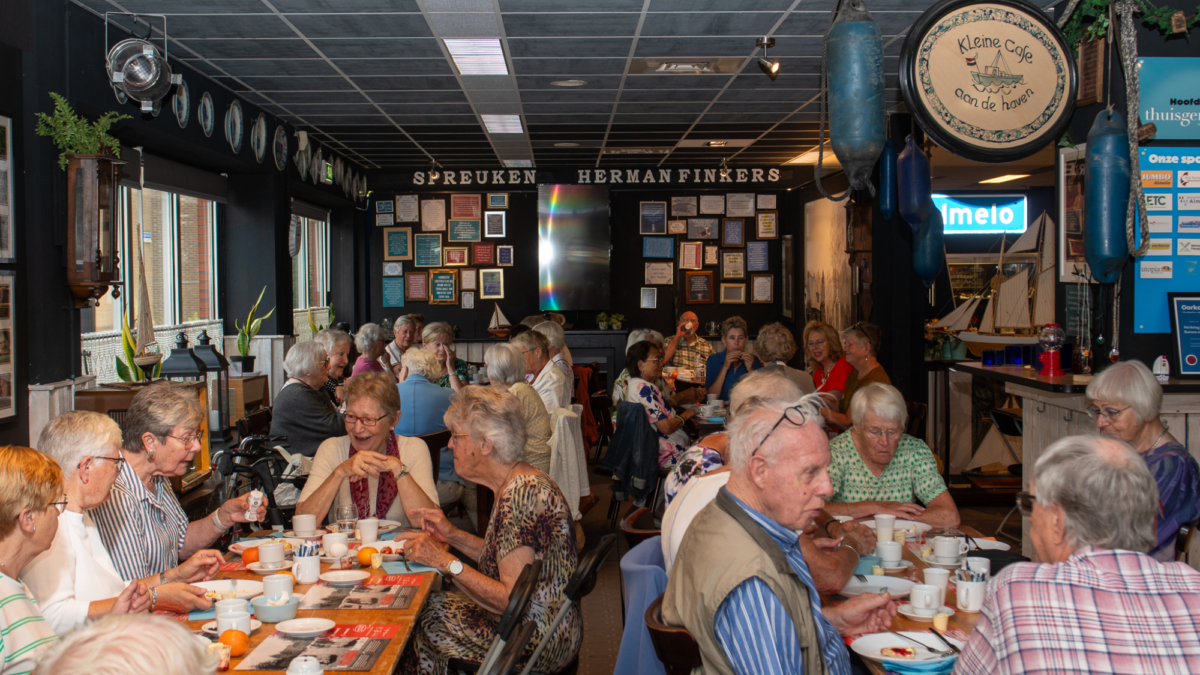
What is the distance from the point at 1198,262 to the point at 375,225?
33.4 feet

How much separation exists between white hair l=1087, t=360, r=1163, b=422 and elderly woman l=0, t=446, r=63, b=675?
3.30 meters

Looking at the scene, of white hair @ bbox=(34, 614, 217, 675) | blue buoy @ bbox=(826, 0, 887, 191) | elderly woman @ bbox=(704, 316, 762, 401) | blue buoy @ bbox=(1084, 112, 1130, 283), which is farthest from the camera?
elderly woman @ bbox=(704, 316, 762, 401)

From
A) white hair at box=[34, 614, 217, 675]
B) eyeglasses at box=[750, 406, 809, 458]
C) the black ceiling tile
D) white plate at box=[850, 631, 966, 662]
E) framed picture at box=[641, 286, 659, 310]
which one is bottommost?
white plate at box=[850, 631, 966, 662]

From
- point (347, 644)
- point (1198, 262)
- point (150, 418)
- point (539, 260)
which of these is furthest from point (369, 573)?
point (539, 260)

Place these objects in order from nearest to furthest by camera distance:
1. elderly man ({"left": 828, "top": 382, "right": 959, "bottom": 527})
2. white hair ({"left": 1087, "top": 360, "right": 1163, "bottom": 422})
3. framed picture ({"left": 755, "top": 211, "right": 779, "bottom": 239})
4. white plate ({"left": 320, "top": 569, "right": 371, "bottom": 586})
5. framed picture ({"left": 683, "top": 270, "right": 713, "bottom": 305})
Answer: white plate ({"left": 320, "top": 569, "right": 371, "bottom": 586})
white hair ({"left": 1087, "top": 360, "right": 1163, "bottom": 422})
elderly man ({"left": 828, "top": 382, "right": 959, "bottom": 527})
framed picture ({"left": 755, "top": 211, "right": 779, "bottom": 239})
framed picture ({"left": 683, "top": 270, "right": 713, "bottom": 305})

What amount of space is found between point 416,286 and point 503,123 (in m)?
4.10

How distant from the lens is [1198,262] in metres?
4.58

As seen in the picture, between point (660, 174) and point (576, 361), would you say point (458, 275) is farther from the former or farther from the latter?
point (660, 174)

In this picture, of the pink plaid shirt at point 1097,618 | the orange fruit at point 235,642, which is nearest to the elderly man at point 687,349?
the orange fruit at point 235,642

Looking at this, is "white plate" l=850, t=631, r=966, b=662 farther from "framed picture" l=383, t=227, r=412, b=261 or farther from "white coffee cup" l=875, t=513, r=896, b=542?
"framed picture" l=383, t=227, r=412, b=261

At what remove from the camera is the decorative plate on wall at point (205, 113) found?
22.5ft

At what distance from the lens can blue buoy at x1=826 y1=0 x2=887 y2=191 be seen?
2.89 metres

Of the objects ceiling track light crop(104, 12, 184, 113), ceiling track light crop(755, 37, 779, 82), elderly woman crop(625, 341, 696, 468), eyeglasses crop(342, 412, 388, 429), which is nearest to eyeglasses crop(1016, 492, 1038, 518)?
eyeglasses crop(342, 412, 388, 429)

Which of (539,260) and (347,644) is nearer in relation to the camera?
(347,644)
